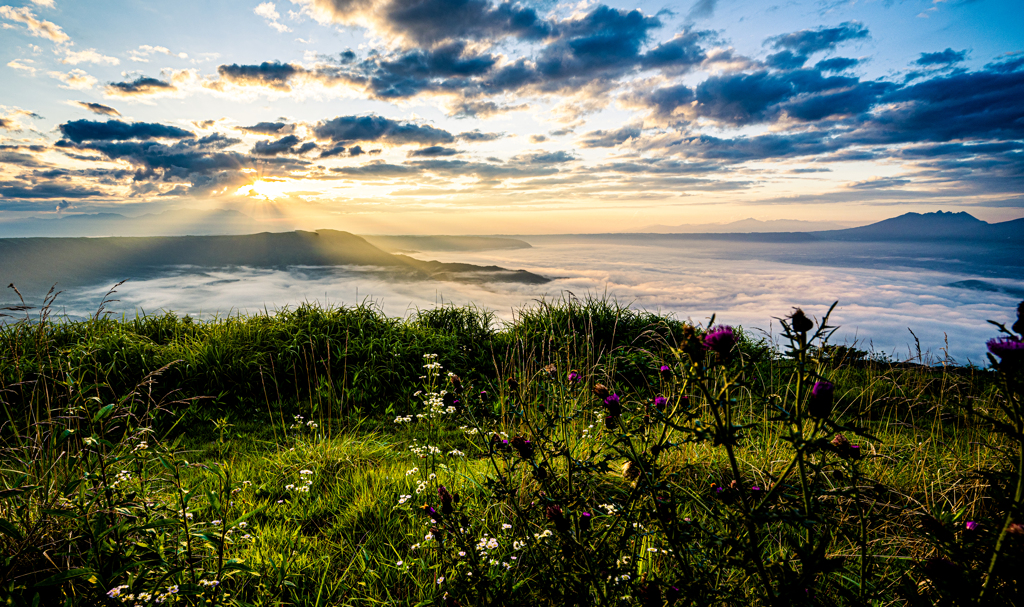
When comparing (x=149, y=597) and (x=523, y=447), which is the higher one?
(x=523, y=447)

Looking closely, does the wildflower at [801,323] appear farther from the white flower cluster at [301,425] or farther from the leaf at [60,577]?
the white flower cluster at [301,425]

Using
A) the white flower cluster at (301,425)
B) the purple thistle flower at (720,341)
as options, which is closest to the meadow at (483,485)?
the purple thistle flower at (720,341)

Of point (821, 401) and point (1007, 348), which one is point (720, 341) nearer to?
point (821, 401)

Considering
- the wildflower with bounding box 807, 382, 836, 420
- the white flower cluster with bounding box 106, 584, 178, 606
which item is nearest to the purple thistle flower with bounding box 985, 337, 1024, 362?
the wildflower with bounding box 807, 382, 836, 420

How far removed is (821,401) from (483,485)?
2.21 m

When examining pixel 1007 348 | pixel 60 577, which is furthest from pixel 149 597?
pixel 1007 348

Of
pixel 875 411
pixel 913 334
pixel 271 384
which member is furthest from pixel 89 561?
→ pixel 875 411

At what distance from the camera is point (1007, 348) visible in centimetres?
99

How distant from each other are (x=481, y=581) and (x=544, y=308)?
598 cm

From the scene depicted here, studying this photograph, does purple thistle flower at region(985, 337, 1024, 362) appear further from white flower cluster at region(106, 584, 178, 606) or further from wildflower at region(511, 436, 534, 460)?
white flower cluster at region(106, 584, 178, 606)

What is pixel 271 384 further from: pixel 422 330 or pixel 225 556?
pixel 225 556

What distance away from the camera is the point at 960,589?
1071mm

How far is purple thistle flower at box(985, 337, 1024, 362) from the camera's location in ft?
3.22

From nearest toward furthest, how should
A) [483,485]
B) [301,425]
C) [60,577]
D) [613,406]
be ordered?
1. [60,577]
2. [613,406]
3. [483,485]
4. [301,425]
